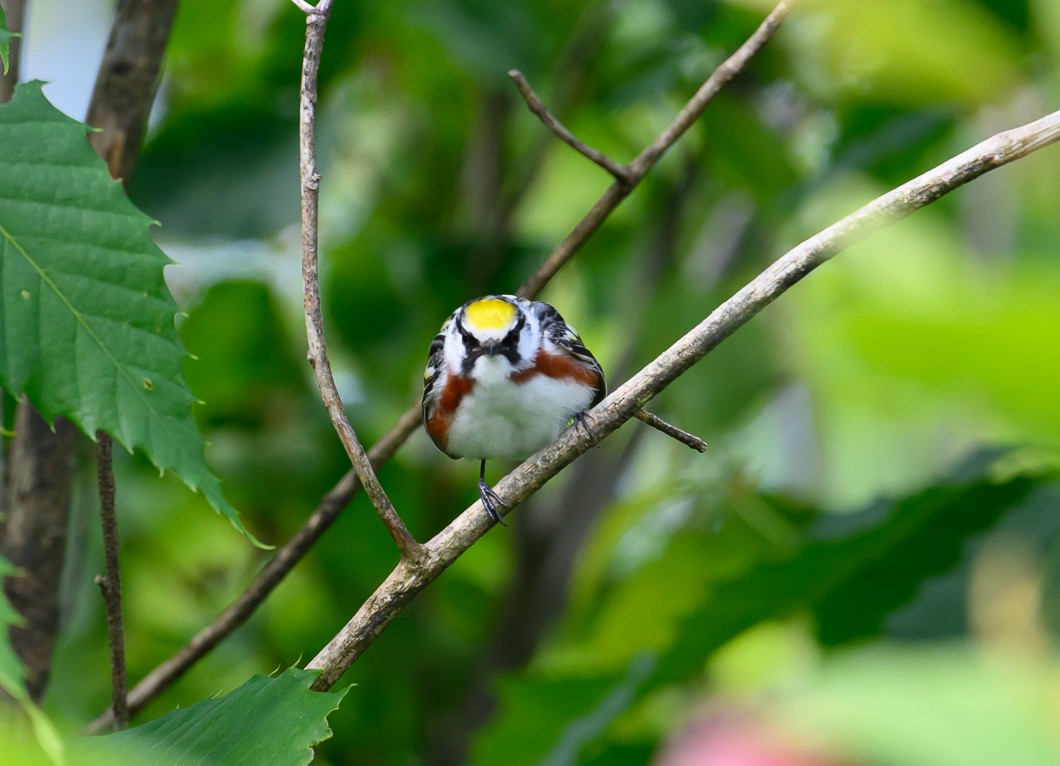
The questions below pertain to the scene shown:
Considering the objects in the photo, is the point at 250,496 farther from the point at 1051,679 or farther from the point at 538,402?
the point at 1051,679

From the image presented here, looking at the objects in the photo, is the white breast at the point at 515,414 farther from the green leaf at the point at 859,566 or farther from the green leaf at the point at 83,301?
the green leaf at the point at 83,301

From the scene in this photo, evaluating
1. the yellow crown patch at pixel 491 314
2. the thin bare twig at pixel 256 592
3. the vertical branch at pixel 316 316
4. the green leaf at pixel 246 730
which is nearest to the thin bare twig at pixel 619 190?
the thin bare twig at pixel 256 592

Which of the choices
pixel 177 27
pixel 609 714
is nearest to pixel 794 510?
pixel 609 714

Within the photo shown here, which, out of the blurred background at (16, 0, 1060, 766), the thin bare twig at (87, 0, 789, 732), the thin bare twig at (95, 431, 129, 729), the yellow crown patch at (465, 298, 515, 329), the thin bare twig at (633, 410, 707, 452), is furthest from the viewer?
the yellow crown patch at (465, 298, 515, 329)

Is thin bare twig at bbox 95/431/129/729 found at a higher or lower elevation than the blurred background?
lower

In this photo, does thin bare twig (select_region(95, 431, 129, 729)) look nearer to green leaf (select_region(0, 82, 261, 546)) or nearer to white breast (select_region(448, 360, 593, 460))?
green leaf (select_region(0, 82, 261, 546))

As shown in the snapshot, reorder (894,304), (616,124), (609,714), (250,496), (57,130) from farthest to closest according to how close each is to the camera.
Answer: (616,124)
(250,496)
(609,714)
(57,130)
(894,304)

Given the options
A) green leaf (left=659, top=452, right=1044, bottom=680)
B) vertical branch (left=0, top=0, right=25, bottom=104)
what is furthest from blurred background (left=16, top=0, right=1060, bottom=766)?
vertical branch (left=0, top=0, right=25, bottom=104)
